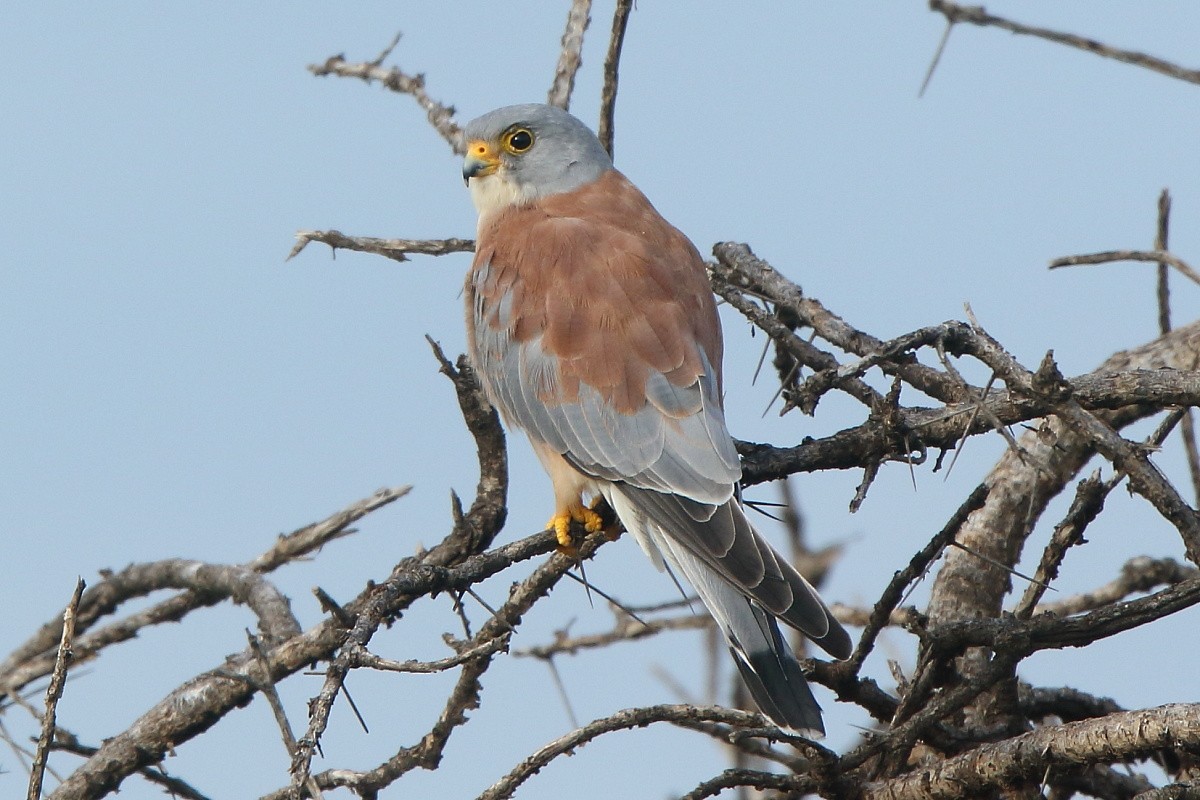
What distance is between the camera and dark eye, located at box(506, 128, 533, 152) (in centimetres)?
453

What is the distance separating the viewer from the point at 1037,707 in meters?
3.26

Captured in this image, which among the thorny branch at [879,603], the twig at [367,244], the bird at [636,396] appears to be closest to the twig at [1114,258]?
the thorny branch at [879,603]

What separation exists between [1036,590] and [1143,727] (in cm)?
53

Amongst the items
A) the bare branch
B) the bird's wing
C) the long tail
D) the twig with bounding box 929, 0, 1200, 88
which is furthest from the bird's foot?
the twig with bounding box 929, 0, 1200, 88

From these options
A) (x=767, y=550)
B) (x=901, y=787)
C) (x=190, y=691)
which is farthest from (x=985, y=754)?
(x=190, y=691)

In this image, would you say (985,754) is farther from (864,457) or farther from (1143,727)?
(864,457)

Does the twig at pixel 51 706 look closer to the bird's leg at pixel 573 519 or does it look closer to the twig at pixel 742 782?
the twig at pixel 742 782

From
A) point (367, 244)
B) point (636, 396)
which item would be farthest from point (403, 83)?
point (636, 396)

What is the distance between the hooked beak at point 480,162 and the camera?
4500 mm

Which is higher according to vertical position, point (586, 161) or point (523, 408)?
point (586, 161)

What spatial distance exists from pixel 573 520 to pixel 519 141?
1.57 meters

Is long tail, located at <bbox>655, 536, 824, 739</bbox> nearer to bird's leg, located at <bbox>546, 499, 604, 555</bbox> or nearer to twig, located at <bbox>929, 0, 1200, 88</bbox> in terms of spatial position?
bird's leg, located at <bbox>546, 499, 604, 555</bbox>

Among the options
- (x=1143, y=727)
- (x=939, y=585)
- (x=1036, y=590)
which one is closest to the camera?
(x=1143, y=727)

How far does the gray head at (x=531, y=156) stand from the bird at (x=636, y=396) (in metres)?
0.12
